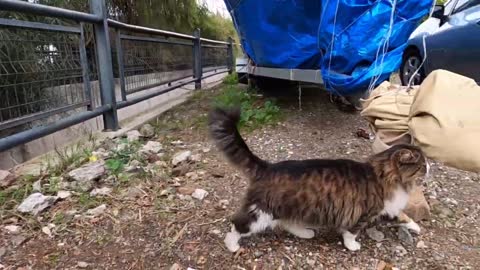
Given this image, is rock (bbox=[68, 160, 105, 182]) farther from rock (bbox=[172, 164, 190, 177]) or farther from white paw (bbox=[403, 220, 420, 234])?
white paw (bbox=[403, 220, 420, 234])

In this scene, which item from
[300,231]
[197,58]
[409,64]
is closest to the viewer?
[300,231]

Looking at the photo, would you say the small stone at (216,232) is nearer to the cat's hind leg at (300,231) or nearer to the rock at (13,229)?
the cat's hind leg at (300,231)

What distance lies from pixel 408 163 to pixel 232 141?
34.2 inches

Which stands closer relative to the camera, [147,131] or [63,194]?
[63,194]

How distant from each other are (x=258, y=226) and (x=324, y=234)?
1.52 feet

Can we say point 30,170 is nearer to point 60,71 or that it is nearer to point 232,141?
point 60,71

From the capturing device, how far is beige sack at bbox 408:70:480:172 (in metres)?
1.84

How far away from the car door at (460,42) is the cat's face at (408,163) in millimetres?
3196

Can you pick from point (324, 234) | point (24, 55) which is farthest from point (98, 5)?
point (324, 234)

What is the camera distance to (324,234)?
2.12 m

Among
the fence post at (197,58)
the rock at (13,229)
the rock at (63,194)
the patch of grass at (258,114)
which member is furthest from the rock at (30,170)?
the fence post at (197,58)

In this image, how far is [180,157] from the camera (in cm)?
313

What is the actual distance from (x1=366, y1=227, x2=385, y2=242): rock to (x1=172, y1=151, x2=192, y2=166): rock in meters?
1.54

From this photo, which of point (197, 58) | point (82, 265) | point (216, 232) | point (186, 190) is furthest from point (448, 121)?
point (197, 58)
